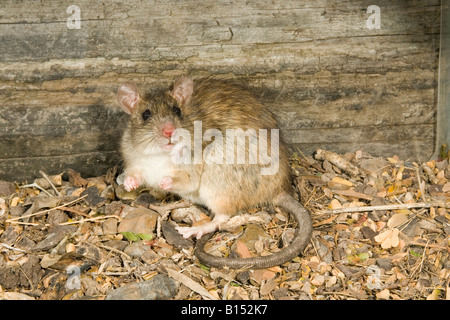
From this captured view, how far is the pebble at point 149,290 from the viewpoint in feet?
11.7

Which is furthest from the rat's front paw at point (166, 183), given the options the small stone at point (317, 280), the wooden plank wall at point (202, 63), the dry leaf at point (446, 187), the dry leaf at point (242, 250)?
the dry leaf at point (446, 187)

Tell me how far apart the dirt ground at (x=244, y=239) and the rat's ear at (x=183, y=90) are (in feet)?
2.95

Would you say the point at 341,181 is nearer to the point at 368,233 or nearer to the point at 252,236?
the point at 368,233

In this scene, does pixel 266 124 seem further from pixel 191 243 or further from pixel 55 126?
pixel 55 126

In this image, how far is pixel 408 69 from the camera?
4926 millimetres

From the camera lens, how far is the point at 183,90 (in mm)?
4250

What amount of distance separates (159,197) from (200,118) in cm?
87

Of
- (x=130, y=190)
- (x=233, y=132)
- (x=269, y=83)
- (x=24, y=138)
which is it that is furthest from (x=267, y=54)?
(x=24, y=138)

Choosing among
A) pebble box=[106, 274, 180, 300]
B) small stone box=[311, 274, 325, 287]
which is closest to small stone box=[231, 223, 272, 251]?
small stone box=[311, 274, 325, 287]

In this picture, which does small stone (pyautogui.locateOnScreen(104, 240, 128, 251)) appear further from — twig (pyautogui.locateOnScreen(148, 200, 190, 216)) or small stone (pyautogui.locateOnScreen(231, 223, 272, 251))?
small stone (pyautogui.locateOnScreen(231, 223, 272, 251))

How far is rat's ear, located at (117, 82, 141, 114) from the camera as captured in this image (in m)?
4.21

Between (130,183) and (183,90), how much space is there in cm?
87

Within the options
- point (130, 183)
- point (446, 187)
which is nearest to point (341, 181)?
point (446, 187)

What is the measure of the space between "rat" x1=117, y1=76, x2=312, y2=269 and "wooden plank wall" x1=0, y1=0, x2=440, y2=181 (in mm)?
535
